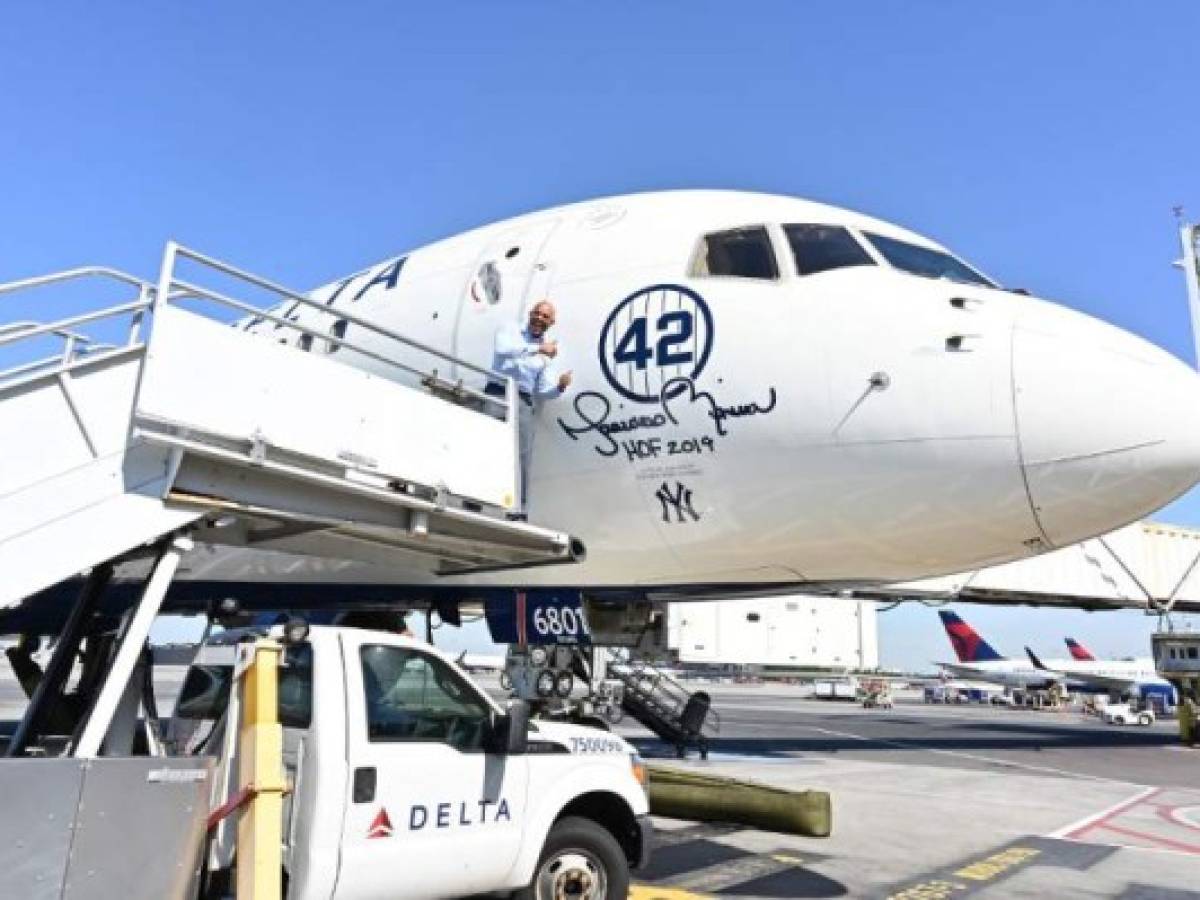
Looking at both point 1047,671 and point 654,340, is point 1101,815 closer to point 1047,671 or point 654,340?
point 654,340

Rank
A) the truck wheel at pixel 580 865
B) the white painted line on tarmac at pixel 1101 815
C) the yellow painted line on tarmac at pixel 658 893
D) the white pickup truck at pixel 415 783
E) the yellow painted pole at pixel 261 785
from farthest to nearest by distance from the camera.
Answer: the white painted line on tarmac at pixel 1101 815 < the yellow painted line on tarmac at pixel 658 893 < the truck wheel at pixel 580 865 < the white pickup truck at pixel 415 783 < the yellow painted pole at pixel 261 785

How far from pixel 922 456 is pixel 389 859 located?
14.4ft

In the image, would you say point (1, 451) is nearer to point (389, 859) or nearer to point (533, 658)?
point (389, 859)

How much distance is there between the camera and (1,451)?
5250 millimetres

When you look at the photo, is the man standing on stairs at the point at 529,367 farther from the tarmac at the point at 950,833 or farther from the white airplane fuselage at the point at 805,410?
the tarmac at the point at 950,833

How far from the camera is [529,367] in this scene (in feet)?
27.6

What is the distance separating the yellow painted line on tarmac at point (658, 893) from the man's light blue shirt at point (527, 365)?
12.5 feet

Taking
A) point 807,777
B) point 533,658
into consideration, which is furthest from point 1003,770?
point 533,658

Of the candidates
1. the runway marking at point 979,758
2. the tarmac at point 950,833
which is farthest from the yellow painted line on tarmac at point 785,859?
the runway marking at point 979,758

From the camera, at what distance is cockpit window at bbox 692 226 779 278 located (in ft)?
27.2

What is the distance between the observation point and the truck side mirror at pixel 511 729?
5641 mm

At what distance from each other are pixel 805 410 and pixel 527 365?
7.50 ft

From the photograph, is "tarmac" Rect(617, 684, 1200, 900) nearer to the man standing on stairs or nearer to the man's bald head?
the man standing on stairs

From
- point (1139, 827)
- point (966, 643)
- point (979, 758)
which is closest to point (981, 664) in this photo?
point (966, 643)
